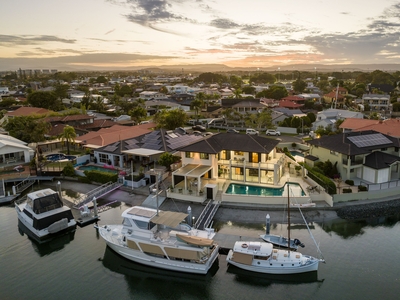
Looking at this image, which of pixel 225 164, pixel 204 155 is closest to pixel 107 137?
pixel 204 155

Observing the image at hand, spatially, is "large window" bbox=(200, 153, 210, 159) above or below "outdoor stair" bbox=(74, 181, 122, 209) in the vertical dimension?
above

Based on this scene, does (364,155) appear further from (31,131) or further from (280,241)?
(31,131)

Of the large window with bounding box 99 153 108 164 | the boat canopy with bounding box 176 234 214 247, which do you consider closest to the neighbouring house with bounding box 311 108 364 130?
the large window with bounding box 99 153 108 164

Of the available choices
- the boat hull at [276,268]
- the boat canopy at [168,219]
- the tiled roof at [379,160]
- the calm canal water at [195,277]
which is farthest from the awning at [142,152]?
the tiled roof at [379,160]

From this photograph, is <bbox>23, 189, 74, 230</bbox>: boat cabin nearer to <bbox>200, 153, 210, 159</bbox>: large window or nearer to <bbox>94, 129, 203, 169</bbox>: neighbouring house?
<bbox>94, 129, 203, 169</bbox>: neighbouring house

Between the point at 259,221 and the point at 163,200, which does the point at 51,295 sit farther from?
the point at 259,221

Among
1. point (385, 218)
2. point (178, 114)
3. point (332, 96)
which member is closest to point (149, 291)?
point (385, 218)

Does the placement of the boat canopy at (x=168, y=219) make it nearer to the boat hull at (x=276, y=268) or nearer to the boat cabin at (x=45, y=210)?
the boat hull at (x=276, y=268)
